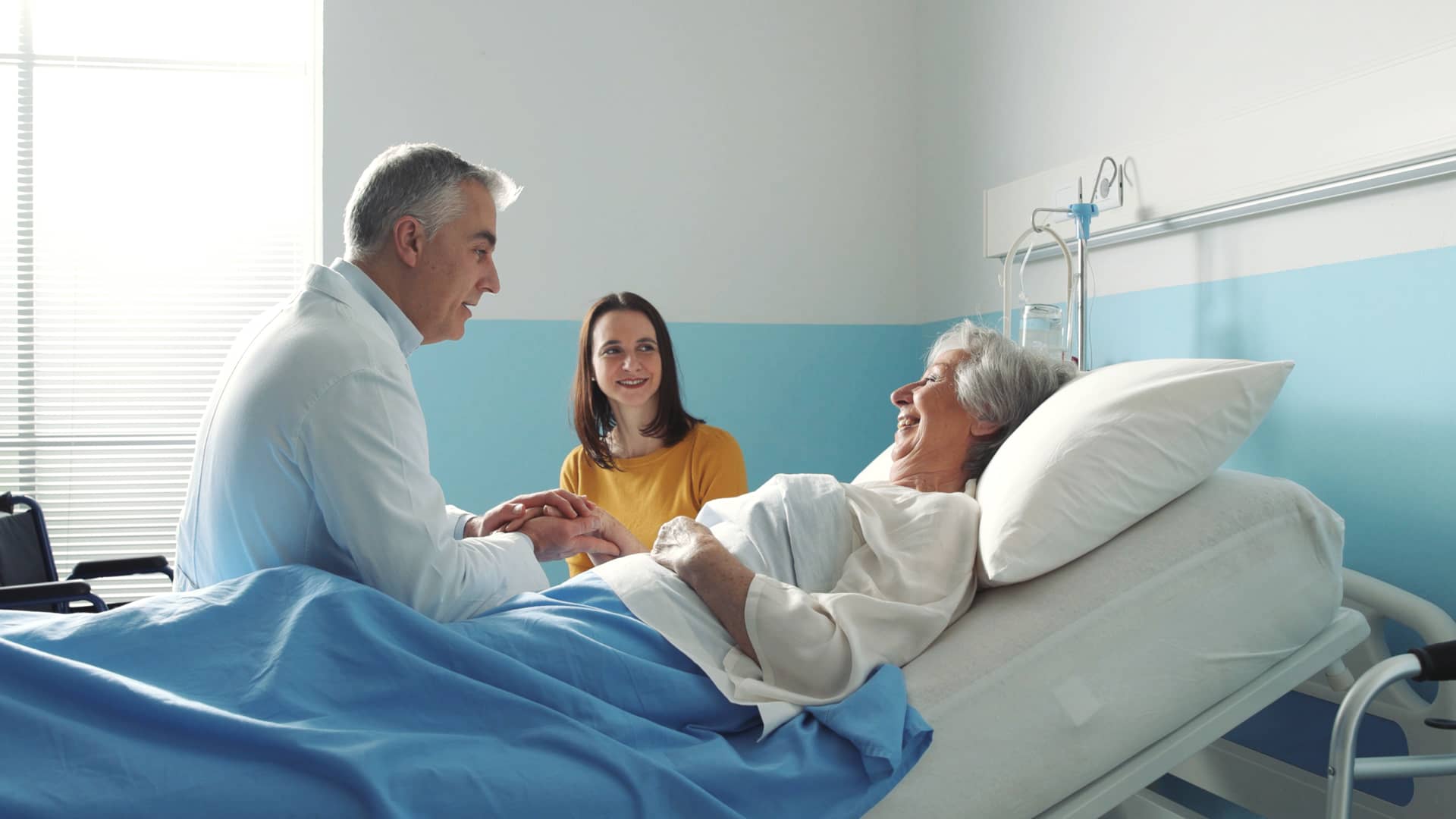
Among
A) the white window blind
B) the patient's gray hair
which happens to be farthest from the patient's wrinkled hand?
the white window blind

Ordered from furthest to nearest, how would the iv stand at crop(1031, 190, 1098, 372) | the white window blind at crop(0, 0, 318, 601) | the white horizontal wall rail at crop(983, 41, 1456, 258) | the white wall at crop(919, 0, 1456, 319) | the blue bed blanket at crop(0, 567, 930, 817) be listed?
the white window blind at crop(0, 0, 318, 601), the iv stand at crop(1031, 190, 1098, 372), the white wall at crop(919, 0, 1456, 319), the white horizontal wall rail at crop(983, 41, 1456, 258), the blue bed blanket at crop(0, 567, 930, 817)

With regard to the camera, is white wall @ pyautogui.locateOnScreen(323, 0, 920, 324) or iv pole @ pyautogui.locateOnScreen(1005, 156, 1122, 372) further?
white wall @ pyautogui.locateOnScreen(323, 0, 920, 324)

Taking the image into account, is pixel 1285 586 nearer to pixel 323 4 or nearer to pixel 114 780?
pixel 114 780

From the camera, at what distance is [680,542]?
5.14 ft

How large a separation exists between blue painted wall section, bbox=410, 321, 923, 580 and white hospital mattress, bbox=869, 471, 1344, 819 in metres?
1.99

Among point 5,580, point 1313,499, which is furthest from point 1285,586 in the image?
point 5,580

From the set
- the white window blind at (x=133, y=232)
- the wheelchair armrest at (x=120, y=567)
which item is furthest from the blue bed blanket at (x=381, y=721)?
the white window blind at (x=133, y=232)

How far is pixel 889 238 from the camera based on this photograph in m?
3.51

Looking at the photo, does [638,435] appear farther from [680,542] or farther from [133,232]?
[133,232]

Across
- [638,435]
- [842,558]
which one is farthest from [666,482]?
[842,558]

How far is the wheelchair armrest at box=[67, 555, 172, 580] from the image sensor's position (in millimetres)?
2303

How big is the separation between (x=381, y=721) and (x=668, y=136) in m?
2.53

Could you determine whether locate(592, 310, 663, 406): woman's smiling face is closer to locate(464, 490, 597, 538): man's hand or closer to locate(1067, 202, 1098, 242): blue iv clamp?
locate(464, 490, 597, 538): man's hand

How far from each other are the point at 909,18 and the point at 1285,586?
2604 millimetres
